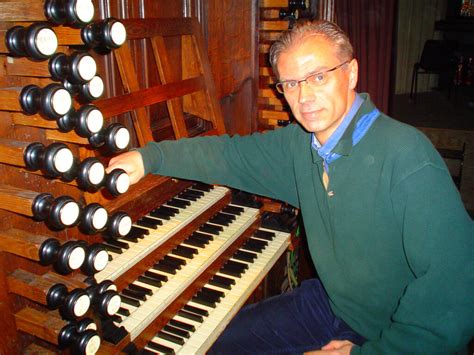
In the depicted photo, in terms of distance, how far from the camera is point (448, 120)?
690 cm

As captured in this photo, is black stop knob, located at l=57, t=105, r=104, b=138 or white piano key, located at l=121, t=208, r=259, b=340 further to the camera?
white piano key, located at l=121, t=208, r=259, b=340

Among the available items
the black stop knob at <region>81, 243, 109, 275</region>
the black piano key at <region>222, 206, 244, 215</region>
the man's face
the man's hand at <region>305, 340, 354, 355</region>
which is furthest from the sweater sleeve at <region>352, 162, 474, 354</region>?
the black piano key at <region>222, 206, 244, 215</region>

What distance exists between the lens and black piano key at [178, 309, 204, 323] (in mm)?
1863

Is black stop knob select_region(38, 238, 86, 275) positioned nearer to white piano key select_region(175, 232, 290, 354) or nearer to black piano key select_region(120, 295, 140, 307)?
black piano key select_region(120, 295, 140, 307)

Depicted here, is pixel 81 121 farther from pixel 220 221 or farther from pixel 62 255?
pixel 220 221

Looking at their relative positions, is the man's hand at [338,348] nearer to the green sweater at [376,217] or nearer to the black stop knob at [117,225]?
the green sweater at [376,217]

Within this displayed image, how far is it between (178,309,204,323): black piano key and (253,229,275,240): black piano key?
0.71 metres

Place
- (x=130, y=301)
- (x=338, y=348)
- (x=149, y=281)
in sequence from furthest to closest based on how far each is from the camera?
(x=149, y=281) < (x=130, y=301) < (x=338, y=348)

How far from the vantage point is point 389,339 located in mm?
1469

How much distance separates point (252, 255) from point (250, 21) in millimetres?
1475

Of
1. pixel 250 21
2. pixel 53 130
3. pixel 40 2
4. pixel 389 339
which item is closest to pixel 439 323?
pixel 389 339

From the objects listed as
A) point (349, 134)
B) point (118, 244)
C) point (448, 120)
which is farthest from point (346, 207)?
point (448, 120)

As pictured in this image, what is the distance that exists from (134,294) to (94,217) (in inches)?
25.3

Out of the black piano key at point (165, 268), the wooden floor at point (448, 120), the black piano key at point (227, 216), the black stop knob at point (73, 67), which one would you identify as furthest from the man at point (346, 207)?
the wooden floor at point (448, 120)
